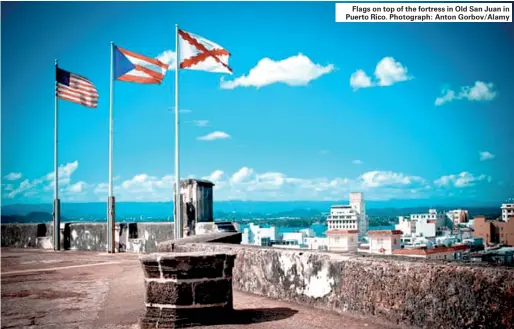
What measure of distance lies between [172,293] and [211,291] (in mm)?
325

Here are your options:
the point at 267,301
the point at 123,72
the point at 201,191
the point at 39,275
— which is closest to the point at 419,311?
the point at 267,301

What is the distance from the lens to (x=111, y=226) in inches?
466

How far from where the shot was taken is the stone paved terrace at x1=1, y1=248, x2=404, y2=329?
13.6ft

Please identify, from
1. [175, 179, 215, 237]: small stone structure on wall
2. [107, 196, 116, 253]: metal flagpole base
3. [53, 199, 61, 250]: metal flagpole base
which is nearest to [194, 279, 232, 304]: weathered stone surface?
[175, 179, 215, 237]: small stone structure on wall

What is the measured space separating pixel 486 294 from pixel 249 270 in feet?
9.37

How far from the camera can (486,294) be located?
Result: 3146 millimetres

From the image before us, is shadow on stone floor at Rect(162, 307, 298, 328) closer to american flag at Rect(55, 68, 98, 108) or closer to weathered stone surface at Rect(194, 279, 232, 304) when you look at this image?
weathered stone surface at Rect(194, 279, 232, 304)

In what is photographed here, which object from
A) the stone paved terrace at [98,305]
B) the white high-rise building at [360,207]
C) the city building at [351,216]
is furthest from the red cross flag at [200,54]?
the white high-rise building at [360,207]

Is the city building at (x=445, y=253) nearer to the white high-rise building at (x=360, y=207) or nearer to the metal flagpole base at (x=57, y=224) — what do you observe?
the metal flagpole base at (x=57, y=224)

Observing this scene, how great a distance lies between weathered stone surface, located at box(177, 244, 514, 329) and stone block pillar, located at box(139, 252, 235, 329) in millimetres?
985

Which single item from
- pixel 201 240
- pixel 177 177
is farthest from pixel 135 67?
pixel 201 240

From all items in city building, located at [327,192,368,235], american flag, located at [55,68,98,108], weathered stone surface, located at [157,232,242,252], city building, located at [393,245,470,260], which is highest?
american flag, located at [55,68,98,108]

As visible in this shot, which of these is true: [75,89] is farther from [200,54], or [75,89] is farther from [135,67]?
[200,54]

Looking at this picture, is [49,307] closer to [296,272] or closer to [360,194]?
[296,272]
